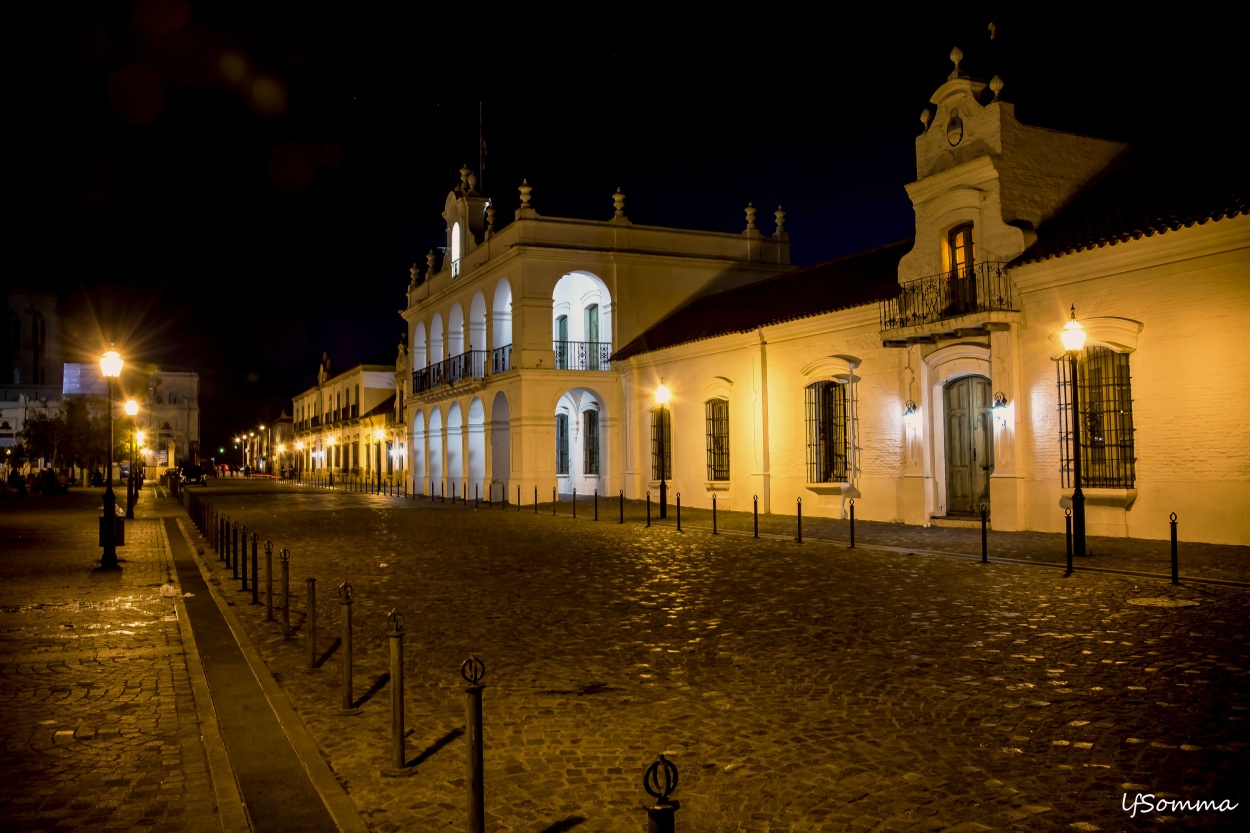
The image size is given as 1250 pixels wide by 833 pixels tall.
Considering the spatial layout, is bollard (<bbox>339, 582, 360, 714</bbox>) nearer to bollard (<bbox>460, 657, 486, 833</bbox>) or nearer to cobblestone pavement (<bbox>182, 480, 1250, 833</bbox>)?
cobblestone pavement (<bbox>182, 480, 1250, 833</bbox>)

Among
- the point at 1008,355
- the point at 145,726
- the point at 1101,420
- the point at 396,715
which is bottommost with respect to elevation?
the point at 145,726

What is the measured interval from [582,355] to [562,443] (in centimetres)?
417

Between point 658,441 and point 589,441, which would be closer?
point 658,441

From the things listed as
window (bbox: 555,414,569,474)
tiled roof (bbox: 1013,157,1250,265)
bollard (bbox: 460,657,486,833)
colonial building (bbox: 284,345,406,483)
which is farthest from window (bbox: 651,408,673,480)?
colonial building (bbox: 284,345,406,483)

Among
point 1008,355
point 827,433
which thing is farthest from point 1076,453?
point 827,433

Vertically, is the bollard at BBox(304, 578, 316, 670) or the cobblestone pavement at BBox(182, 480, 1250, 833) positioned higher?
the bollard at BBox(304, 578, 316, 670)

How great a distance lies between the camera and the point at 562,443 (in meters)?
36.8

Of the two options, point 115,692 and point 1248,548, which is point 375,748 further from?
point 1248,548

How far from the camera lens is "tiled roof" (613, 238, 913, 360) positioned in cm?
2309

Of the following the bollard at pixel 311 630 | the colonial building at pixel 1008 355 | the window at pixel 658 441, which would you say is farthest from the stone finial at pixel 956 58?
the bollard at pixel 311 630

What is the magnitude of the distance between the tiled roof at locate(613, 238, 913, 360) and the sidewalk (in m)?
16.2

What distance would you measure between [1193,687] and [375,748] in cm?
549

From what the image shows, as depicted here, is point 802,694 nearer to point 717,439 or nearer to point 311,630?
point 311,630

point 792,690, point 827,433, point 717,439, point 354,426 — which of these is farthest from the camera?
point 354,426
